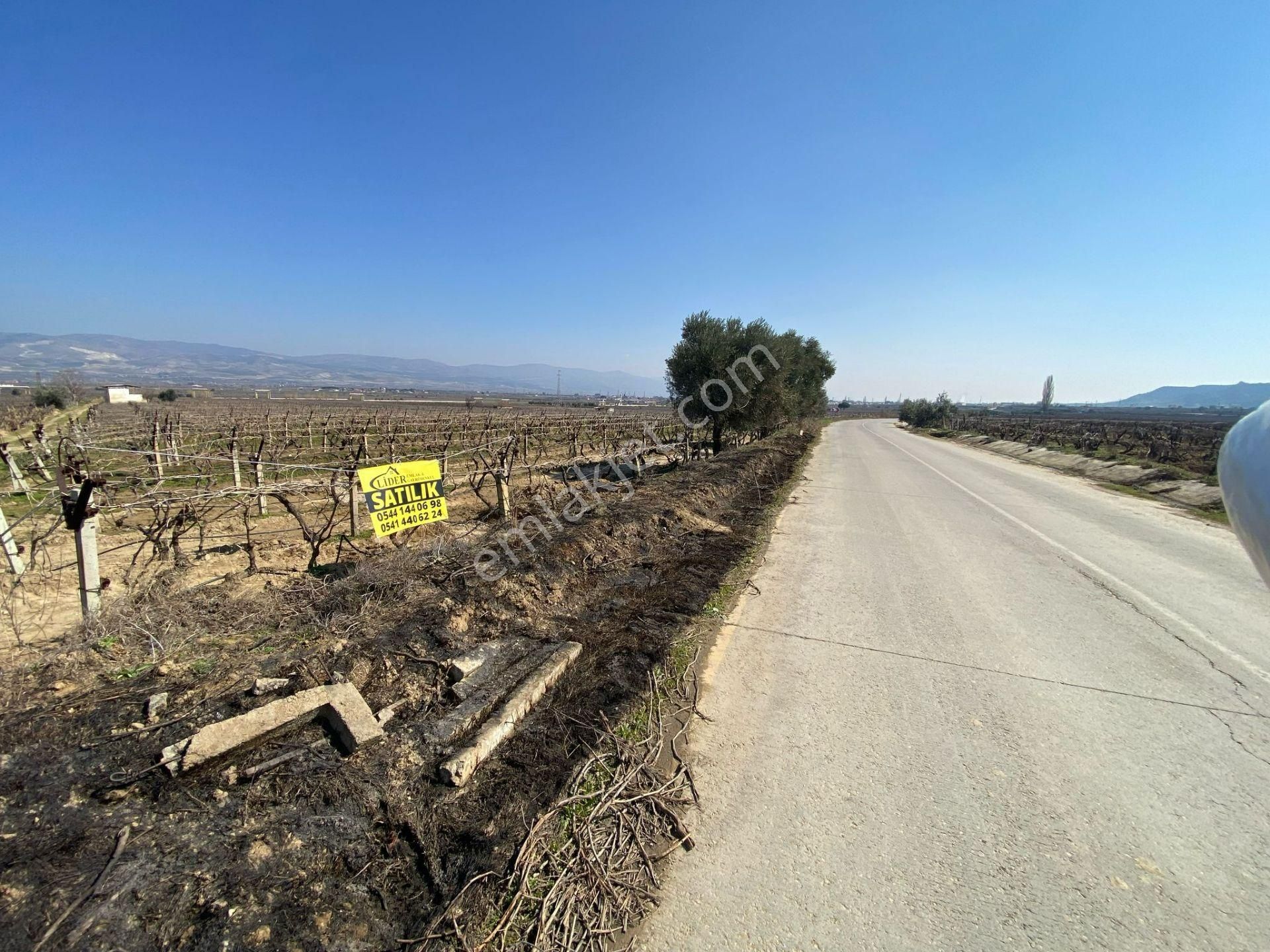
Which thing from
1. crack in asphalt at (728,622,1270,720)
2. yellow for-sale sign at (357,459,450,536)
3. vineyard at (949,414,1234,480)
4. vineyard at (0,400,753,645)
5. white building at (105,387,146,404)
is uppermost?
vineyard at (949,414,1234,480)

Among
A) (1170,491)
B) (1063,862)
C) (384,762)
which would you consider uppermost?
(1170,491)

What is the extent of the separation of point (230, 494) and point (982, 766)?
7610 mm

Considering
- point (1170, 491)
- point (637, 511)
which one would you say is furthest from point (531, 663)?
point (1170, 491)

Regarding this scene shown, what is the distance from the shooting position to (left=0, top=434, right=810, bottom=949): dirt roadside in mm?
2107

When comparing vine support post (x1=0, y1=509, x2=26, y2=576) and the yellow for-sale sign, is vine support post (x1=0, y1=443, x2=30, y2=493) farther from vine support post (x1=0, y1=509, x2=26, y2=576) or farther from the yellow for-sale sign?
the yellow for-sale sign

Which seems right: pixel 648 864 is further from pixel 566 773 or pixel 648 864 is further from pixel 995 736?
pixel 995 736

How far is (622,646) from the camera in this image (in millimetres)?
4402

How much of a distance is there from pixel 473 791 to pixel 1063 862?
2978 mm

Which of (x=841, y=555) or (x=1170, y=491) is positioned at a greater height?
(x=1170, y=491)

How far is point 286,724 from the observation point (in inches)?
118

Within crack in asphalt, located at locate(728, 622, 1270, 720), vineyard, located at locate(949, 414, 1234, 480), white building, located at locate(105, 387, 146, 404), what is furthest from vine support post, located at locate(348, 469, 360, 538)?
white building, located at locate(105, 387, 146, 404)

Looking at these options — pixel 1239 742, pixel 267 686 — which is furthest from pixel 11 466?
pixel 1239 742

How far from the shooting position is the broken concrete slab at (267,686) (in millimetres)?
3359

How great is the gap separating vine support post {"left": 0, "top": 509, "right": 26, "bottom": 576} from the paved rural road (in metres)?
5.66
